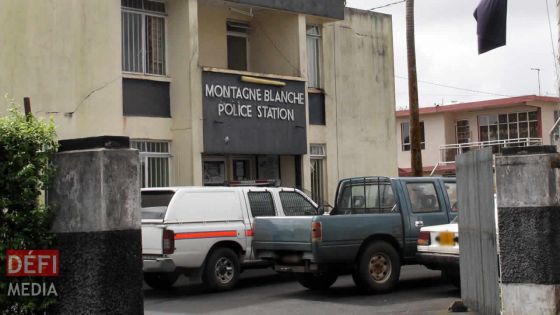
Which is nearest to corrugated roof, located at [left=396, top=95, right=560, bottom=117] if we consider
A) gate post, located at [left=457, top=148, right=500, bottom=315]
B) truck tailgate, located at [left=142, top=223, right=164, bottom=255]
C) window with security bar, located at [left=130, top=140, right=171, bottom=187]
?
window with security bar, located at [left=130, top=140, right=171, bottom=187]

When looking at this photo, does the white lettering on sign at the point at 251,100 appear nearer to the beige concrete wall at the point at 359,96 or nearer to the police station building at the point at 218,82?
the police station building at the point at 218,82

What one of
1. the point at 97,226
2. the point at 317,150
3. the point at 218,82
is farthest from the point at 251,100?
the point at 97,226

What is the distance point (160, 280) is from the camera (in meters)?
14.3

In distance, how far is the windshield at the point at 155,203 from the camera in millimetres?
13164

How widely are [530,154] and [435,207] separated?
5483mm

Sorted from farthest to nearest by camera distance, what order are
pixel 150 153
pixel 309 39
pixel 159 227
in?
pixel 309 39, pixel 150 153, pixel 159 227

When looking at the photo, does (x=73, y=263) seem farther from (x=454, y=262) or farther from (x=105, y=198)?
(x=454, y=262)

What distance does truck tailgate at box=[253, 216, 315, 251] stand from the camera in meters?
12.1

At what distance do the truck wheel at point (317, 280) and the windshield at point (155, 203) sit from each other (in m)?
2.58

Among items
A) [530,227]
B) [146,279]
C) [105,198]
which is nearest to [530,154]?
[530,227]

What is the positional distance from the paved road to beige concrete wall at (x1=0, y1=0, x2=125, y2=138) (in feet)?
14.6

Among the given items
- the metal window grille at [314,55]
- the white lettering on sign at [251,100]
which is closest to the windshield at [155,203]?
the white lettering on sign at [251,100]

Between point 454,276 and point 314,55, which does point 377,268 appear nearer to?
point 454,276

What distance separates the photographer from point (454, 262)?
11.5 m
